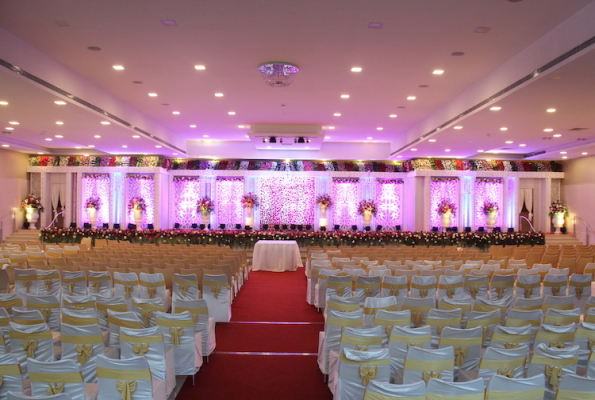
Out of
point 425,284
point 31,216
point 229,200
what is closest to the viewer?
point 425,284

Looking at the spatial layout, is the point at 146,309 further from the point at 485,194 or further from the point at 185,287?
the point at 485,194

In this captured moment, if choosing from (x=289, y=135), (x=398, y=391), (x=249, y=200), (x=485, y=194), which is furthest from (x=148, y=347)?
(x=485, y=194)

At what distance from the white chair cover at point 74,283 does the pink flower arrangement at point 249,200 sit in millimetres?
13341

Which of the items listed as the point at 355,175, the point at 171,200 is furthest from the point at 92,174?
the point at 355,175

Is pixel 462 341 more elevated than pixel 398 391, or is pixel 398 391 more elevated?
pixel 398 391

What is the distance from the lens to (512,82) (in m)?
8.27

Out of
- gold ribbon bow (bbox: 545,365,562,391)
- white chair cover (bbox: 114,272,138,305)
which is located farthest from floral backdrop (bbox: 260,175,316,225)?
gold ribbon bow (bbox: 545,365,562,391)

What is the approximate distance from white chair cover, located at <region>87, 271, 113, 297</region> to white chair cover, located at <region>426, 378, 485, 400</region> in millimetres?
5946

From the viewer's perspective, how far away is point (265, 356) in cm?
604

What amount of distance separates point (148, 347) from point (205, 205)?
55.1 feet

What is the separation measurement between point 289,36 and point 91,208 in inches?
629

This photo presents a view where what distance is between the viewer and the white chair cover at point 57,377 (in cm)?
344

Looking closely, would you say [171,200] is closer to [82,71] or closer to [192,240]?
[192,240]

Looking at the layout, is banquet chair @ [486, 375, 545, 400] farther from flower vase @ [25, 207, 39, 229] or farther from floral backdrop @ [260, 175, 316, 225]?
flower vase @ [25, 207, 39, 229]
